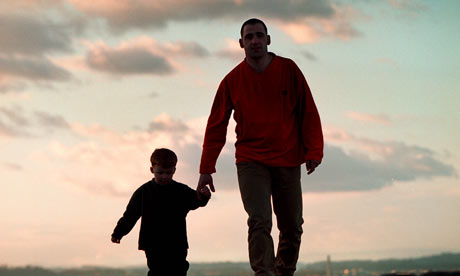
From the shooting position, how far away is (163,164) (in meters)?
8.28

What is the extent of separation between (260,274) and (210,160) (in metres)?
1.43

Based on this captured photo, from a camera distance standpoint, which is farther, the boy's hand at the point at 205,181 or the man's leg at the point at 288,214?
the boy's hand at the point at 205,181

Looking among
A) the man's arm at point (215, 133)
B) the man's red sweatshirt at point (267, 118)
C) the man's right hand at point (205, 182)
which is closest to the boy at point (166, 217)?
the man's right hand at point (205, 182)

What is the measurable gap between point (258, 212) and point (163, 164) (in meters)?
1.63

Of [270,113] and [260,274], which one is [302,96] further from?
[260,274]

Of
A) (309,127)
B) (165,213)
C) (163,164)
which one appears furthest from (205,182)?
(309,127)

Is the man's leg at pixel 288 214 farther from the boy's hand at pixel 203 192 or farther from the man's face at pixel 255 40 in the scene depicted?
the man's face at pixel 255 40

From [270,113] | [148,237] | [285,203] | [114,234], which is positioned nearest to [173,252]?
[148,237]

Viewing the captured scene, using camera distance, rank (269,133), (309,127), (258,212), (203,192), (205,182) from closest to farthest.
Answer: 1. (258,212)
2. (269,133)
3. (309,127)
4. (205,182)
5. (203,192)

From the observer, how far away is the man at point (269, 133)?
293 inches

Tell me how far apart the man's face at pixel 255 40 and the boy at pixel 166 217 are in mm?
1620

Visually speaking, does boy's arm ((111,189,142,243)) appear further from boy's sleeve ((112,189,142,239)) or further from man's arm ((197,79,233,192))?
man's arm ((197,79,233,192))

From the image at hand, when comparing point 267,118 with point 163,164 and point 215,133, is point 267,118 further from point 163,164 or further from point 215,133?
point 163,164

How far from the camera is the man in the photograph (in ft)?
24.4
